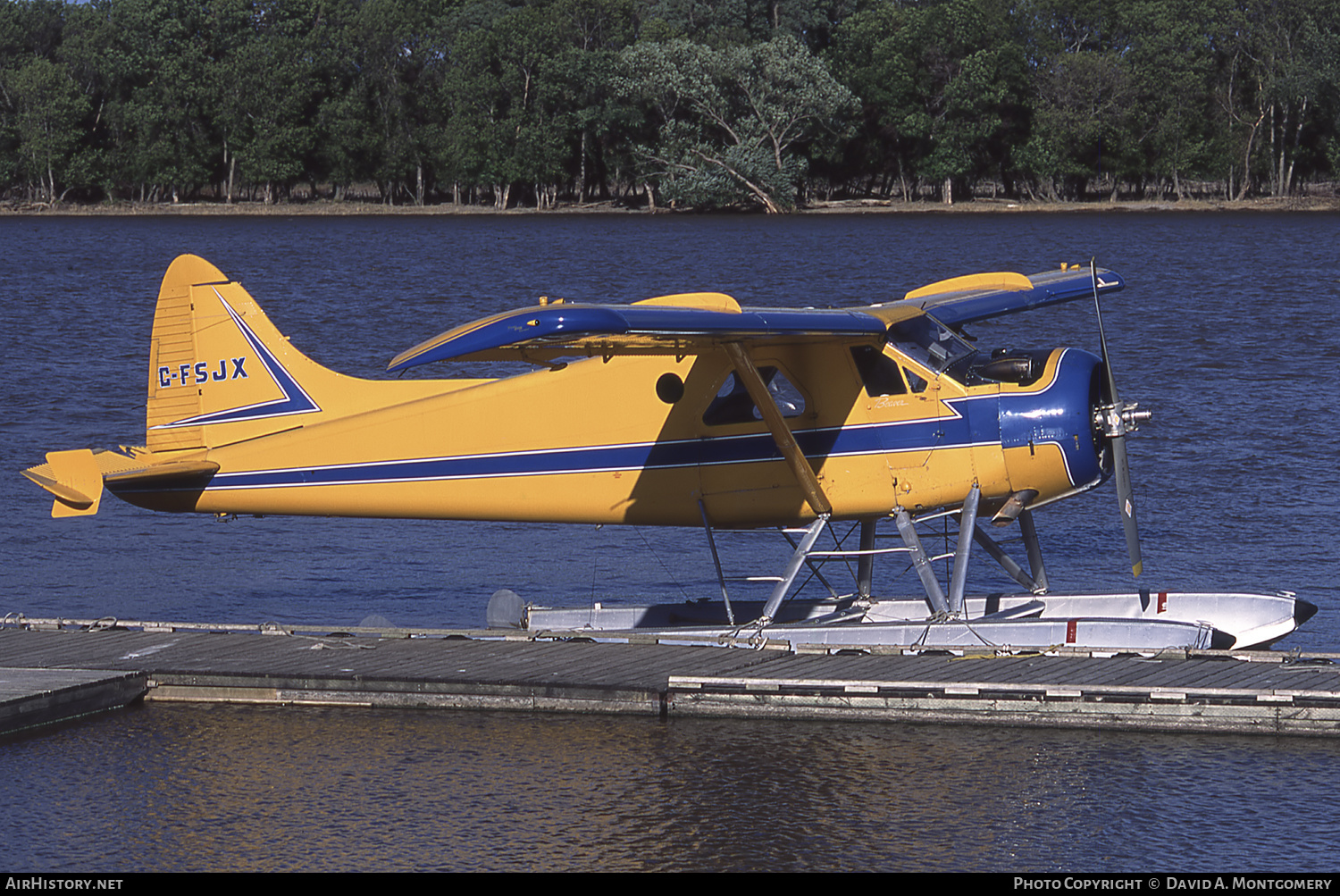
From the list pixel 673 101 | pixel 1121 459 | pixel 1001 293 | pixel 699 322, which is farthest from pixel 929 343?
pixel 673 101

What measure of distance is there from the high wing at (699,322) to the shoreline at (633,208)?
81.2 m

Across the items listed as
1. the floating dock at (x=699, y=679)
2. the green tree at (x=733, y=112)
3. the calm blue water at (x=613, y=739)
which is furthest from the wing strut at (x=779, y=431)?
the green tree at (x=733, y=112)

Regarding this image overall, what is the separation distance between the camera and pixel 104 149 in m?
105

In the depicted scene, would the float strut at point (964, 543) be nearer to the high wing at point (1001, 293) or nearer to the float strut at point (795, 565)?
the float strut at point (795, 565)

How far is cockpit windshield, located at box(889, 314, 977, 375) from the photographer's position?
37.6ft

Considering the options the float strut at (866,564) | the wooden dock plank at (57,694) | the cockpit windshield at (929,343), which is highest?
the cockpit windshield at (929,343)

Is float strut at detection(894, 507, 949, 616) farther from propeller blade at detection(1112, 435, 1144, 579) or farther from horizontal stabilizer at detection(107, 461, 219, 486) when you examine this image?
horizontal stabilizer at detection(107, 461, 219, 486)

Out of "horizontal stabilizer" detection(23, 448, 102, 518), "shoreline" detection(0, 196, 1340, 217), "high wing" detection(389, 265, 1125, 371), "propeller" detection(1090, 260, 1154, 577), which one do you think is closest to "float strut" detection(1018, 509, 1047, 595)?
"propeller" detection(1090, 260, 1154, 577)

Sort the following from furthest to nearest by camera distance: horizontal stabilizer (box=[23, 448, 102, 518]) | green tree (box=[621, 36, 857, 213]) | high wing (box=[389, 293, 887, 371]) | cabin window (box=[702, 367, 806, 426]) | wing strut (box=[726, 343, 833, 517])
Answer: green tree (box=[621, 36, 857, 213]), horizontal stabilizer (box=[23, 448, 102, 518]), cabin window (box=[702, 367, 806, 426]), wing strut (box=[726, 343, 833, 517]), high wing (box=[389, 293, 887, 371])

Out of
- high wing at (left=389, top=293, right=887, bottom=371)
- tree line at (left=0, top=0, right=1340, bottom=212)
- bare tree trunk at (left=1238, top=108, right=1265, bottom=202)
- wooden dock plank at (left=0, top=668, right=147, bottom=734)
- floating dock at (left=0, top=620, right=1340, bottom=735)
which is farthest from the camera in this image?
bare tree trunk at (left=1238, top=108, right=1265, bottom=202)

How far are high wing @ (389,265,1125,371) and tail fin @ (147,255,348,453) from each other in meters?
2.21

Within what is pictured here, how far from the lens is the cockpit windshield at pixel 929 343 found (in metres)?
11.4

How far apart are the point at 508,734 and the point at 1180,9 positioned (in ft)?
308

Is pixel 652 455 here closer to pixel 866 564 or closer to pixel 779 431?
pixel 779 431
